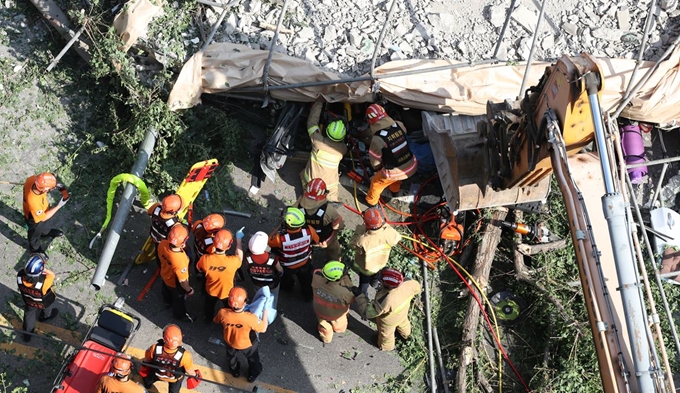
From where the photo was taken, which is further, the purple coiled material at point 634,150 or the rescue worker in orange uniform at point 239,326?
the purple coiled material at point 634,150

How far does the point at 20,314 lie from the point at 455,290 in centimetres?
569

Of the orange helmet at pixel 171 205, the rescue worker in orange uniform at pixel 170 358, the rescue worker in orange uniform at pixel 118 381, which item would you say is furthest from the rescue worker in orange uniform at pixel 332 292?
the rescue worker in orange uniform at pixel 118 381

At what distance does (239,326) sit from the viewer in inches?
344

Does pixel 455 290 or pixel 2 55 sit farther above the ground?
pixel 2 55

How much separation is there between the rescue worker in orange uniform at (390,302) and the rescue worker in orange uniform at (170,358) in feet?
7.14

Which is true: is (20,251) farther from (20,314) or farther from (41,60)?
(41,60)

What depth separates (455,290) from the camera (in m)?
10.5

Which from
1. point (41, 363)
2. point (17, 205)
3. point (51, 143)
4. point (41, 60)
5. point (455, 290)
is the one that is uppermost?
point (41, 60)

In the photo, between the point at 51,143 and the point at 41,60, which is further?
the point at 41,60

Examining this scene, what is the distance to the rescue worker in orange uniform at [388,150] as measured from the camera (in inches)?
424

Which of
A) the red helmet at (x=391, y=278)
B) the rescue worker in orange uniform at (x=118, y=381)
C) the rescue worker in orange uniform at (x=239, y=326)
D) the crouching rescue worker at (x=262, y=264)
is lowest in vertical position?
the rescue worker in orange uniform at (x=118, y=381)

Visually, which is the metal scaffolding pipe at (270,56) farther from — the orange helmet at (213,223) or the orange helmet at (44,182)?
the orange helmet at (44,182)

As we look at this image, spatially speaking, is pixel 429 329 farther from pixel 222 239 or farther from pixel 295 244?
pixel 222 239

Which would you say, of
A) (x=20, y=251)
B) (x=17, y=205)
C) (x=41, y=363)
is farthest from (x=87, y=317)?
(x=17, y=205)
